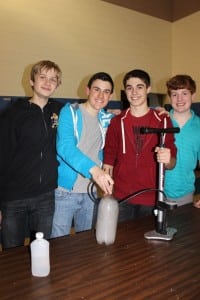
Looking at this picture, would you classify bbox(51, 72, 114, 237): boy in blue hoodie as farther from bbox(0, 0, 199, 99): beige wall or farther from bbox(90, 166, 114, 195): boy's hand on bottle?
bbox(0, 0, 199, 99): beige wall

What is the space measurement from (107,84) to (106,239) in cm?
92

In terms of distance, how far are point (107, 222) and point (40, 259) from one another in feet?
1.07

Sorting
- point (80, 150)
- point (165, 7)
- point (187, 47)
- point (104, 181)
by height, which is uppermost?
point (165, 7)

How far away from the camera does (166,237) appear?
4.08ft

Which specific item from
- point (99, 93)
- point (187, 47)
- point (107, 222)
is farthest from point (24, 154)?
point (187, 47)

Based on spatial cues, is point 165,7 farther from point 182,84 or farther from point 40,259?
point 40,259

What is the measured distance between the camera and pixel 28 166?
5.46ft

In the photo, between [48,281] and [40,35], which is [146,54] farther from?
[48,281]

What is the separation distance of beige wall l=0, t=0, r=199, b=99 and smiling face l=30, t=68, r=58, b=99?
74.3 inches

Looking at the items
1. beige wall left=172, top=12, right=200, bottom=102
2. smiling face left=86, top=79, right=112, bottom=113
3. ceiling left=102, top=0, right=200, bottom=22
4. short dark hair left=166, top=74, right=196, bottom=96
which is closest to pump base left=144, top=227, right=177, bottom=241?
smiling face left=86, top=79, right=112, bottom=113

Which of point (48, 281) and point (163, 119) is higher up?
point (163, 119)

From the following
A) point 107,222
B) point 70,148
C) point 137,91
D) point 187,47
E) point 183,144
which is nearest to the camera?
point 107,222

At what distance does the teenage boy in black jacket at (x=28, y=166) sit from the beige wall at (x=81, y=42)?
6.30ft

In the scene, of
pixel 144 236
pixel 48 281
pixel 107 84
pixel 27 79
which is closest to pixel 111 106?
pixel 27 79
